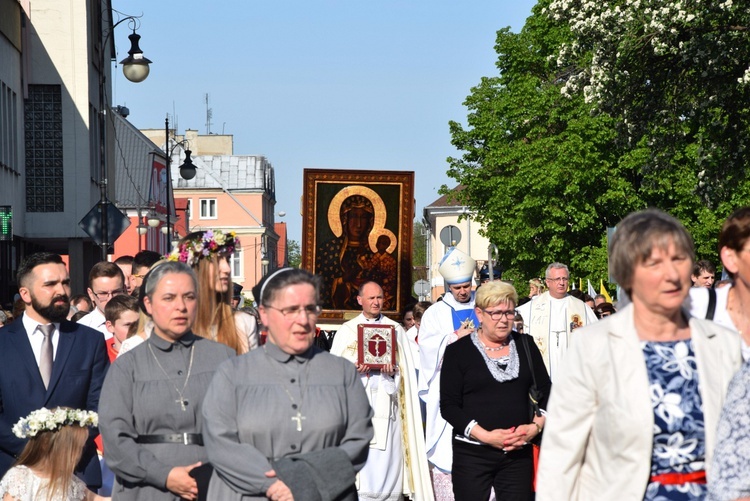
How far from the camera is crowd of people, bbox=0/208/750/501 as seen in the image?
5109mm

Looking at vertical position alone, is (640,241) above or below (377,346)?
above

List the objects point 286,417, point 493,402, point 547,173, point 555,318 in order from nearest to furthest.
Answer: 1. point 286,417
2. point 493,402
3. point 555,318
4. point 547,173

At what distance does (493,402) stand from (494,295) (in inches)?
27.3

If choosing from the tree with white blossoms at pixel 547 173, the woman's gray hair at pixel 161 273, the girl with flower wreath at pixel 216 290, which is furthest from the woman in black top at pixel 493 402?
the tree with white blossoms at pixel 547 173

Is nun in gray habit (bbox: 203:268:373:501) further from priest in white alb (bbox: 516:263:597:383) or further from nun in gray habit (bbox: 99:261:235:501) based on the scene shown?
priest in white alb (bbox: 516:263:597:383)

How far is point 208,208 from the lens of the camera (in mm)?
119750

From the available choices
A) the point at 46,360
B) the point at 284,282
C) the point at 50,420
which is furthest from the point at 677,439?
the point at 46,360

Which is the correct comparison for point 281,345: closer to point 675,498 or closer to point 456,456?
point 675,498

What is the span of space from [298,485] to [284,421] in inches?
11.6

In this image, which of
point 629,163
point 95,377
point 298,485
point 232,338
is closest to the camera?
point 298,485

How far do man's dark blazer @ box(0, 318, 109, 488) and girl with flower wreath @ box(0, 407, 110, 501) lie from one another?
0.40 meters

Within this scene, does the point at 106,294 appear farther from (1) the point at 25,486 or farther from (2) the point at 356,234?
(2) the point at 356,234

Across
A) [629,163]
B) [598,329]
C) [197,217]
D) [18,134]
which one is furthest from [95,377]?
[197,217]

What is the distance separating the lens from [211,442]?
6.02 metres
